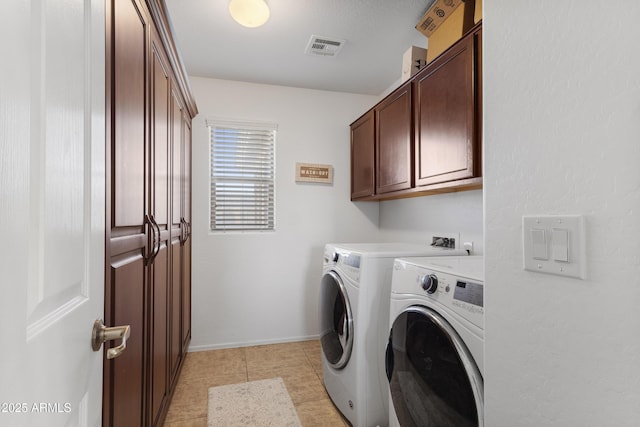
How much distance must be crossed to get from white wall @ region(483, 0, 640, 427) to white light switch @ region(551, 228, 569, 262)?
4 cm

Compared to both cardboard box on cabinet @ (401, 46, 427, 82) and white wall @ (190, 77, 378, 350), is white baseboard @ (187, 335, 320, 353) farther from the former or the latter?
cardboard box on cabinet @ (401, 46, 427, 82)

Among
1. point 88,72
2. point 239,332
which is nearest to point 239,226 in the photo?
point 239,332

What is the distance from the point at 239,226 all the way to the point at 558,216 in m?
2.54

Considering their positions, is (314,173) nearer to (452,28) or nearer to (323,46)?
(323,46)

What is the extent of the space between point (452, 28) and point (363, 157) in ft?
4.04

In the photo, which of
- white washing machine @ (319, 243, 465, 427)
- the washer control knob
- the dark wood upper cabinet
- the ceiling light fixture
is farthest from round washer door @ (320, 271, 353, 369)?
the ceiling light fixture

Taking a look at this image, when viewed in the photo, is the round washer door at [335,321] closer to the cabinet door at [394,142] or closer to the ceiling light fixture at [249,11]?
the cabinet door at [394,142]

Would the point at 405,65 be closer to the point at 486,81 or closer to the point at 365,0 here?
the point at 365,0

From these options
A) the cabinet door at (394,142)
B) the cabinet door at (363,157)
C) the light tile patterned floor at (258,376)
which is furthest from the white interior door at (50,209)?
the cabinet door at (363,157)

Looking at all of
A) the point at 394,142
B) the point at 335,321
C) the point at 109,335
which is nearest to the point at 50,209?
the point at 109,335

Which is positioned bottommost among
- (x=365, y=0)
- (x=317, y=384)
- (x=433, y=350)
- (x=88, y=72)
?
(x=317, y=384)

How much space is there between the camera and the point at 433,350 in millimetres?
1145

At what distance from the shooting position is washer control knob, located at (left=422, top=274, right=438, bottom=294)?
3.87 ft

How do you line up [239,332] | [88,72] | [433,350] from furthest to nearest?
[239,332] < [433,350] < [88,72]
